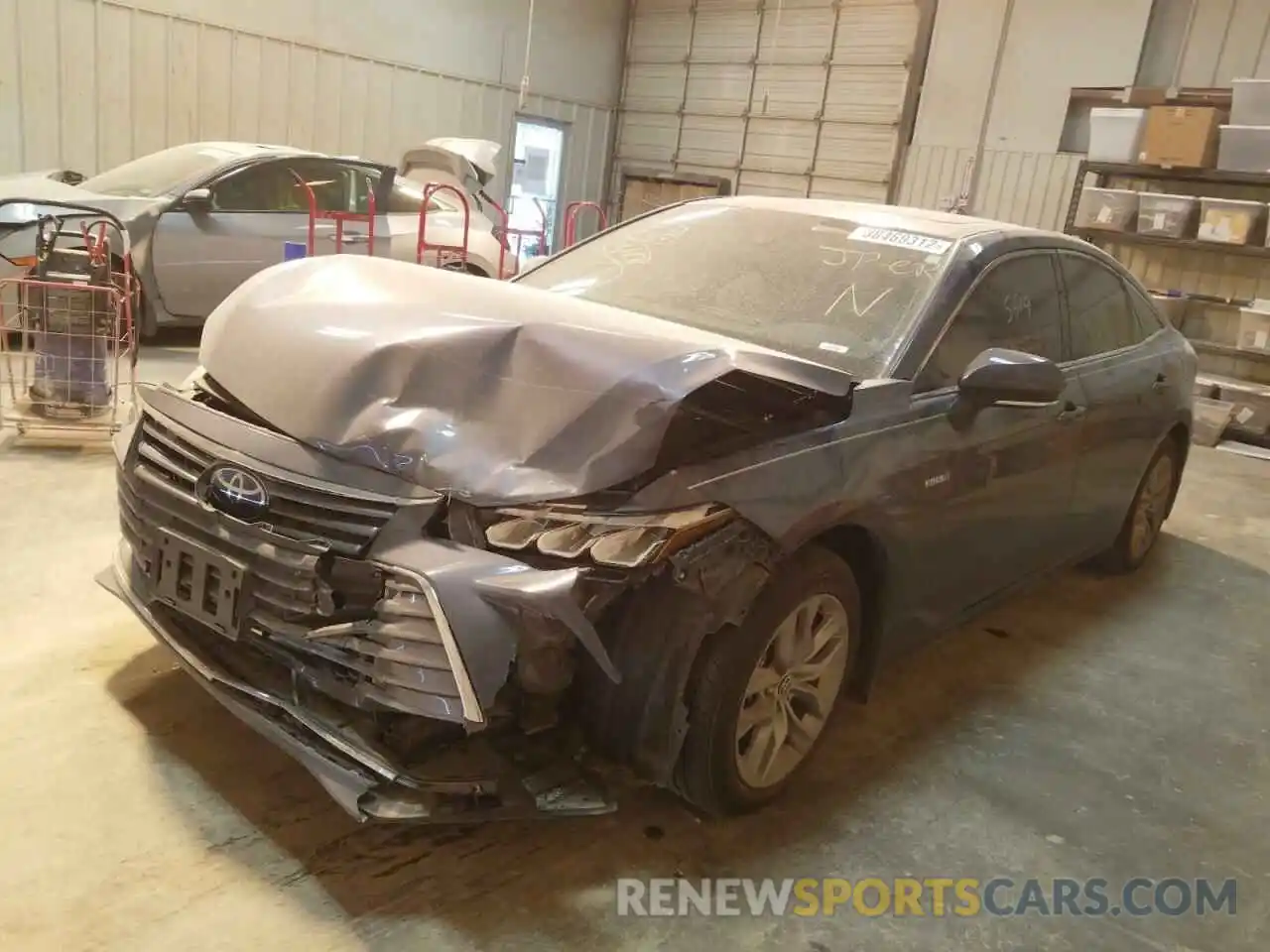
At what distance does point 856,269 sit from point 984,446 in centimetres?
63

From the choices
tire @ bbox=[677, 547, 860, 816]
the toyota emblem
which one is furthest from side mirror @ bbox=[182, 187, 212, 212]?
tire @ bbox=[677, 547, 860, 816]

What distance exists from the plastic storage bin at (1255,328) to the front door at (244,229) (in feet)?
22.9

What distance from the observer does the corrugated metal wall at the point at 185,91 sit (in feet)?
28.0

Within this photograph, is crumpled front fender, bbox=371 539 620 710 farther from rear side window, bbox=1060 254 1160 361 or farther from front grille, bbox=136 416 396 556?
rear side window, bbox=1060 254 1160 361

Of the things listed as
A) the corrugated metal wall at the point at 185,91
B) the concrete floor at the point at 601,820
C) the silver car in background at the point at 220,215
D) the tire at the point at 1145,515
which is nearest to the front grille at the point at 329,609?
the concrete floor at the point at 601,820

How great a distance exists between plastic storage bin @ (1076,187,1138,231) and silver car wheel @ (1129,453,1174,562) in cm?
493

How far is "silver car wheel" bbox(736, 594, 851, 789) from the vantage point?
2279mm

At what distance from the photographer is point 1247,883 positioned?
2.44 metres

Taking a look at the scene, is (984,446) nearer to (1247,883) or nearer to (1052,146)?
(1247,883)

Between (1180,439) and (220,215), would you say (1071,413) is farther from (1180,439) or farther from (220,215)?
(220,215)

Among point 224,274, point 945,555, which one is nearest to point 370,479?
point 945,555

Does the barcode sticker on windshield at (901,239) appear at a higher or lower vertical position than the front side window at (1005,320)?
higher

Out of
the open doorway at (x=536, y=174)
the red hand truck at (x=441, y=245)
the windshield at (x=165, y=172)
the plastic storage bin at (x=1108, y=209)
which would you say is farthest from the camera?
the open doorway at (x=536, y=174)

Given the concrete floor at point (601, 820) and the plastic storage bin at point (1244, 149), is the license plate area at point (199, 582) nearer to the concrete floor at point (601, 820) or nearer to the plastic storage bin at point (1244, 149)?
the concrete floor at point (601, 820)
